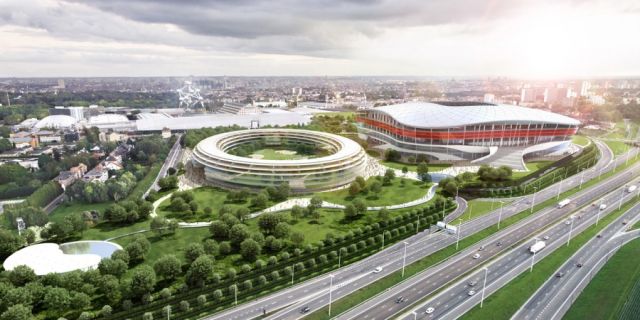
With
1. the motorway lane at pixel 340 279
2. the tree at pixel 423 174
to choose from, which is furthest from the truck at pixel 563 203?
the motorway lane at pixel 340 279

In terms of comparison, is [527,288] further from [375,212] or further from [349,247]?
[375,212]

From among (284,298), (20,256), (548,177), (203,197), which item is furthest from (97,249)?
(548,177)

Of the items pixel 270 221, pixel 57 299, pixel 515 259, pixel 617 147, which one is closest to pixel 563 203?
pixel 515 259

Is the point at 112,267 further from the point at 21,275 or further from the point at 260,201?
the point at 260,201

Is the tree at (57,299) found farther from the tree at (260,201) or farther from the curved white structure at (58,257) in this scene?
the tree at (260,201)

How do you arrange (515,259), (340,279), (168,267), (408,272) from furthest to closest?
1. (515,259)
2. (408,272)
3. (340,279)
4. (168,267)
